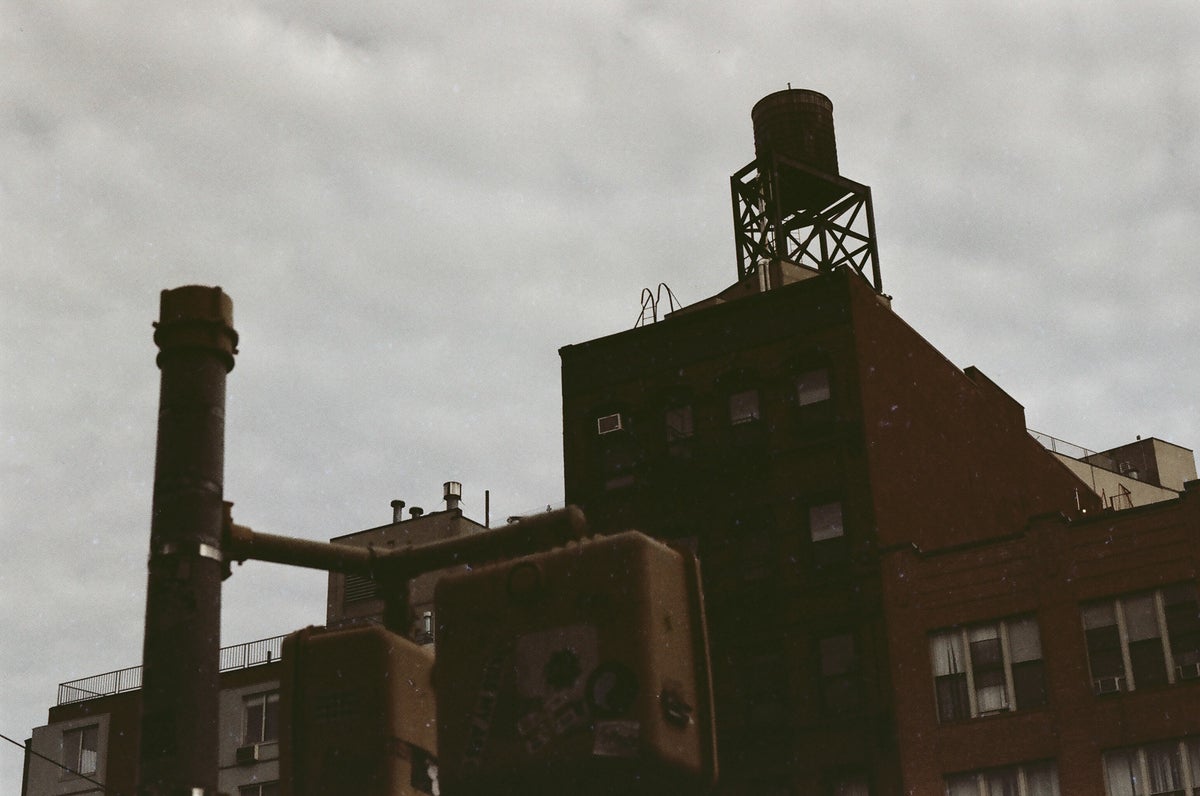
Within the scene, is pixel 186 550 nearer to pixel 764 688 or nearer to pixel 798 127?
pixel 764 688

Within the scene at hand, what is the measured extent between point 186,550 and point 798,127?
46124 mm

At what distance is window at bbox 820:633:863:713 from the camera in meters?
36.3

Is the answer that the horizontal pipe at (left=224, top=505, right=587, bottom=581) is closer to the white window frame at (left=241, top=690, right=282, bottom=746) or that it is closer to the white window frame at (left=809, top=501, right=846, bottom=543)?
the white window frame at (left=809, top=501, right=846, bottom=543)

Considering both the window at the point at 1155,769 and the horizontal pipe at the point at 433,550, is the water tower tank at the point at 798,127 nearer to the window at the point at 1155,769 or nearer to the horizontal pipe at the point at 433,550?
the window at the point at 1155,769

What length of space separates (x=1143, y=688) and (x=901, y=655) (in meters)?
5.63

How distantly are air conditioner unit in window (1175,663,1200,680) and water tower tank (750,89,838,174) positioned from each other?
21.1 metres

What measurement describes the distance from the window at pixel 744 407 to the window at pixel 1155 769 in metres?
13.0

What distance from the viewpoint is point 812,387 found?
4022 centimetres

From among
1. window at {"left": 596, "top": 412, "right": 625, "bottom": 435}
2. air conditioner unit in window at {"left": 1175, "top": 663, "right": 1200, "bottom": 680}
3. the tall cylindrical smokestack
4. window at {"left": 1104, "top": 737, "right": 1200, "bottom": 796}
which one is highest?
window at {"left": 596, "top": 412, "right": 625, "bottom": 435}

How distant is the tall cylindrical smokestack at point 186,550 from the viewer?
13.2 feet

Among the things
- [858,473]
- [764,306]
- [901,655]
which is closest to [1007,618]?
[901,655]

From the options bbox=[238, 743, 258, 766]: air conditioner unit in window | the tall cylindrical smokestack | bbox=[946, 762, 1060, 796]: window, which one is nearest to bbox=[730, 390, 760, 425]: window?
bbox=[946, 762, 1060, 796]: window

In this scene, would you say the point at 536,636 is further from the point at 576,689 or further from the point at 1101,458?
the point at 1101,458

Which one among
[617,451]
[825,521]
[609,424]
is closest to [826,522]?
[825,521]
